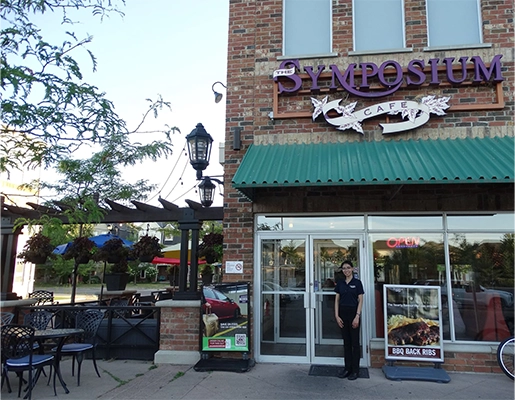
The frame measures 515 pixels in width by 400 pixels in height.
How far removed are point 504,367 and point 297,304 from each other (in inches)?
125

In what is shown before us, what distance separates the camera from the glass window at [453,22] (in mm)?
7215

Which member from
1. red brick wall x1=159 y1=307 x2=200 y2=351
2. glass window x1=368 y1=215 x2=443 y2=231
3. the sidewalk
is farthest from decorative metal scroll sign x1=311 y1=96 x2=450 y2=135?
red brick wall x1=159 y1=307 x2=200 y2=351

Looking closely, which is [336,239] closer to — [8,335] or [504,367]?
[504,367]

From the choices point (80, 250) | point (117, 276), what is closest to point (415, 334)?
point (80, 250)

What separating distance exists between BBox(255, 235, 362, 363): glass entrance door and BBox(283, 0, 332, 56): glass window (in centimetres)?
351

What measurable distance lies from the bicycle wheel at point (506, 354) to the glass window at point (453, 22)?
5013 mm

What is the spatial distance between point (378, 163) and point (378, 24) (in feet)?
9.89

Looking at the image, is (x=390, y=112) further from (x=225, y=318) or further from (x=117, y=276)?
(x=117, y=276)

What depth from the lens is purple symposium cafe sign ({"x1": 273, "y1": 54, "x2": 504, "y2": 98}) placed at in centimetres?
685

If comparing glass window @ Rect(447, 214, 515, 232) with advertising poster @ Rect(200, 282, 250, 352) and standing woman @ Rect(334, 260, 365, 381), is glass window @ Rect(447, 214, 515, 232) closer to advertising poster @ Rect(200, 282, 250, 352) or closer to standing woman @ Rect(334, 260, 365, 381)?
standing woman @ Rect(334, 260, 365, 381)

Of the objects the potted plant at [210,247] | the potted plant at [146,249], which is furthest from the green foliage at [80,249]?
the potted plant at [210,247]

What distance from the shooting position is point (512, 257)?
6.64 m

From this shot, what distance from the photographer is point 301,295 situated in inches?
273

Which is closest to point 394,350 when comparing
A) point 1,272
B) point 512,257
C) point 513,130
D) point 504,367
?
point 504,367
